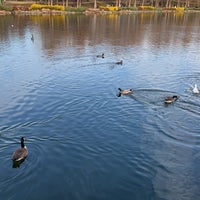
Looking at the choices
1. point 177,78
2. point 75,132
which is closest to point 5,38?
point 177,78

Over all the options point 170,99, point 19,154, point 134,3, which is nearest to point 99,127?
point 19,154

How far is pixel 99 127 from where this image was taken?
65.8 ft

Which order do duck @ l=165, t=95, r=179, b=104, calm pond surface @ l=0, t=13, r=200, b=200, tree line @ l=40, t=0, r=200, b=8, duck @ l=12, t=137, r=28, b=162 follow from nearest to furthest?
calm pond surface @ l=0, t=13, r=200, b=200 < duck @ l=12, t=137, r=28, b=162 < duck @ l=165, t=95, r=179, b=104 < tree line @ l=40, t=0, r=200, b=8

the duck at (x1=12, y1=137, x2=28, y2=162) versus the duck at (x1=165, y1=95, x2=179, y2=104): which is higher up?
the duck at (x1=165, y1=95, x2=179, y2=104)

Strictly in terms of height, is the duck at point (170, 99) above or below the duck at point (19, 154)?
above

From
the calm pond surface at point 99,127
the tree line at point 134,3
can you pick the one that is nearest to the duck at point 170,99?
the calm pond surface at point 99,127

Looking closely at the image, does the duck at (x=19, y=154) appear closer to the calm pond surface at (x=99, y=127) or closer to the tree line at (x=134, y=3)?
the calm pond surface at (x=99, y=127)

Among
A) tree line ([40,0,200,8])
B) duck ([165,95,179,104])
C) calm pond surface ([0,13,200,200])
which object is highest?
tree line ([40,0,200,8])

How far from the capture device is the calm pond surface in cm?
1432

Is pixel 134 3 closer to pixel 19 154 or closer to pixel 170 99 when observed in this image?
pixel 170 99

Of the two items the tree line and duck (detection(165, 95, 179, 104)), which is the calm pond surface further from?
the tree line

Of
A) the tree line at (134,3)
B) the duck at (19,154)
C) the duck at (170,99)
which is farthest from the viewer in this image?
the tree line at (134,3)

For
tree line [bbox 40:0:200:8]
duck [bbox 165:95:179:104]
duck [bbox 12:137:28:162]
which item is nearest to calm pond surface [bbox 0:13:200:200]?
duck [bbox 12:137:28:162]

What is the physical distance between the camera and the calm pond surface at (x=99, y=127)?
47.0 ft
